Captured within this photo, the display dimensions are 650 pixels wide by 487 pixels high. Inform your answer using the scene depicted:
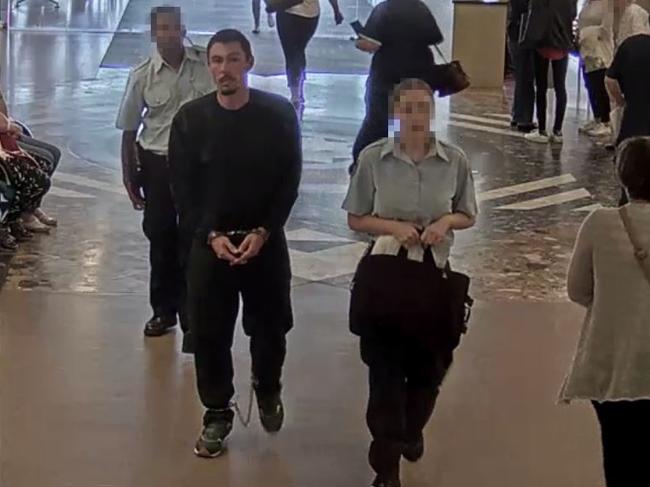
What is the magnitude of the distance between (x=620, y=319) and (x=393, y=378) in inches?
A: 37.7

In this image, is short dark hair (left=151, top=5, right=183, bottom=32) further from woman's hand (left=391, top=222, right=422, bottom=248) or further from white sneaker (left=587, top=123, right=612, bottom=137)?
white sneaker (left=587, top=123, right=612, bottom=137)

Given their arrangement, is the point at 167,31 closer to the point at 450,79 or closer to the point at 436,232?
the point at 436,232

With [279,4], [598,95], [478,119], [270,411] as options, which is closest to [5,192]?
[270,411]

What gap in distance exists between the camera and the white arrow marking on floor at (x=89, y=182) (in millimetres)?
9953

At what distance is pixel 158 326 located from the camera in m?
6.59

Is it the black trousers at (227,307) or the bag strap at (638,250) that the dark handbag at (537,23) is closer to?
the black trousers at (227,307)

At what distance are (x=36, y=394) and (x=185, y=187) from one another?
1347 mm

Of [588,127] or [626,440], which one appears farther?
[588,127]

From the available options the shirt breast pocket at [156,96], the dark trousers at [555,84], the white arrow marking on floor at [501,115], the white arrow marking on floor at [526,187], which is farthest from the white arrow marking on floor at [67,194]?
the white arrow marking on floor at [501,115]

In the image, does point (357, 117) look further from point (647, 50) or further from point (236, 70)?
point (236, 70)

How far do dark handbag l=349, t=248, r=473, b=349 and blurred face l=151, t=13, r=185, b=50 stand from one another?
1942 mm

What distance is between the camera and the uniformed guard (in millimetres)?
6051

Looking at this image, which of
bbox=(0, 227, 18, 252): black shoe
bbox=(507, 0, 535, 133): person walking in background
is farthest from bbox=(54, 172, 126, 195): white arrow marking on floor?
bbox=(507, 0, 535, 133): person walking in background

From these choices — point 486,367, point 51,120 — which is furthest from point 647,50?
point 51,120
